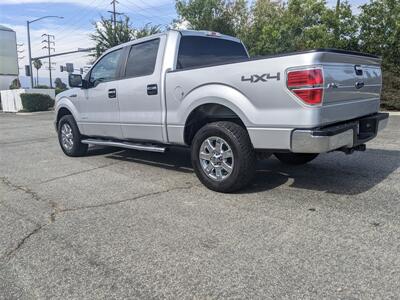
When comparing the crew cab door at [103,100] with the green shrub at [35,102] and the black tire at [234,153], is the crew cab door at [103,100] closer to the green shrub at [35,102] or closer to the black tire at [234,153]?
the black tire at [234,153]

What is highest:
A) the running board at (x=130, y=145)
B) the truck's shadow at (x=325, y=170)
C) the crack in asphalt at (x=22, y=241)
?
the running board at (x=130, y=145)

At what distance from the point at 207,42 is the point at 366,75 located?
2329mm

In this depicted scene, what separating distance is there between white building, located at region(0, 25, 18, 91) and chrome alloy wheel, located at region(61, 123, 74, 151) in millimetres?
44560

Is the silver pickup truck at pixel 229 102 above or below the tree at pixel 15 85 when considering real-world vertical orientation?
below

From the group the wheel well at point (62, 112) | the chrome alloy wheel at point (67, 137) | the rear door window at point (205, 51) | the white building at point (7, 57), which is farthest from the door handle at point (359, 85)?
the white building at point (7, 57)

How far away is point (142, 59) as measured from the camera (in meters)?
5.87

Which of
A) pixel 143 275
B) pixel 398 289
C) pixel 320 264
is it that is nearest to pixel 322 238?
pixel 320 264

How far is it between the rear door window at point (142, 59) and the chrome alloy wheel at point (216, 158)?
1.48m

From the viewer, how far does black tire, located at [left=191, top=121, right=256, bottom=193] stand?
4457 millimetres

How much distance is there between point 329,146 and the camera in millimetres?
3943

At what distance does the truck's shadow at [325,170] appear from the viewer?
4.93 metres

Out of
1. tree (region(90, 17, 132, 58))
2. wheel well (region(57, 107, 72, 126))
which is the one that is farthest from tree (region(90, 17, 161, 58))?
wheel well (region(57, 107, 72, 126))

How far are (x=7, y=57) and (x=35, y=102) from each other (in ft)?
84.4

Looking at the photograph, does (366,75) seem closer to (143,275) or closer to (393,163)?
(393,163)
